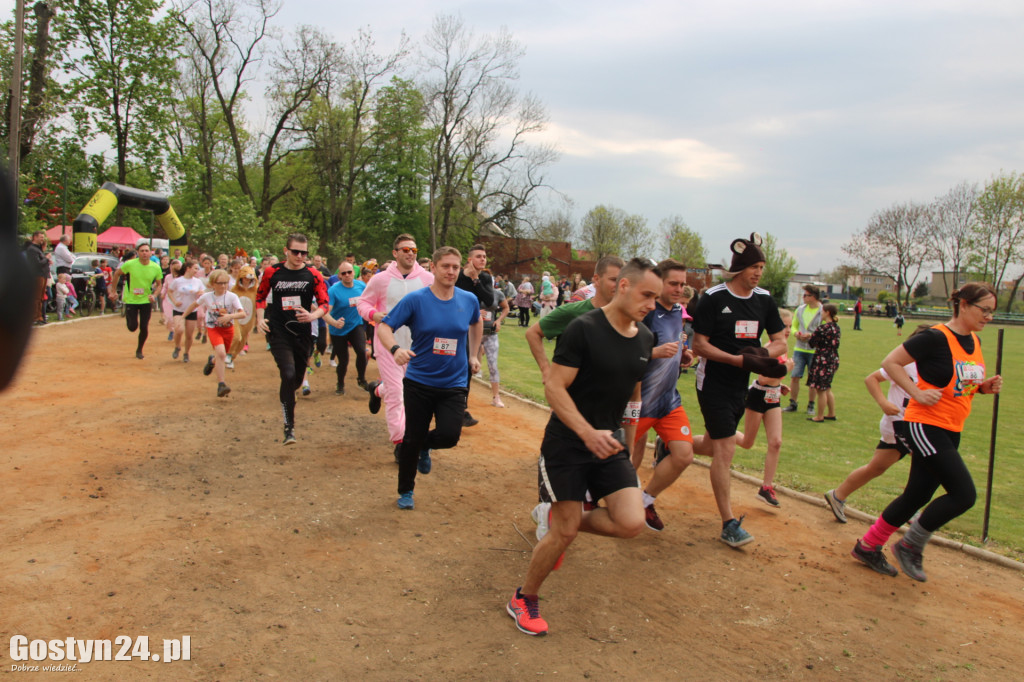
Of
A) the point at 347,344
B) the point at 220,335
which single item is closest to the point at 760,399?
Answer: the point at 347,344

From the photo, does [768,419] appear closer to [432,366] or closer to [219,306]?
[432,366]

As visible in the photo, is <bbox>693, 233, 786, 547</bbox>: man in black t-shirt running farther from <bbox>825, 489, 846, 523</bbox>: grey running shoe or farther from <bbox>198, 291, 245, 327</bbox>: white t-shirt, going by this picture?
<bbox>198, 291, 245, 327</bbox>: white t-shirt

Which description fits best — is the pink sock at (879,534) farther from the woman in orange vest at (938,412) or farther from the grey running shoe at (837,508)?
the grey running shoe at (837,508)

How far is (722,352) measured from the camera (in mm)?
5523

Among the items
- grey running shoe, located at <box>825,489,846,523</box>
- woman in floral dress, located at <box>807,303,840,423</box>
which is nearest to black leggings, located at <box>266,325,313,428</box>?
grey running shoe, located at <box>825,489,846,523</box>

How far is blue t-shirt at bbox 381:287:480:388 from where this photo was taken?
5.94 m

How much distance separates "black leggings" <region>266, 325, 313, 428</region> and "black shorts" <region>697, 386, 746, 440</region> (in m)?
4.71

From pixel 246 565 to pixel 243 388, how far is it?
7.10 m

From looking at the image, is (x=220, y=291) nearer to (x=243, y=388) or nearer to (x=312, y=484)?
(x=243, y=388)

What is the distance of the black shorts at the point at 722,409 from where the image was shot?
5555mm

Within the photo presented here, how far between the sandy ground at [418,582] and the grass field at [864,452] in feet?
2.73

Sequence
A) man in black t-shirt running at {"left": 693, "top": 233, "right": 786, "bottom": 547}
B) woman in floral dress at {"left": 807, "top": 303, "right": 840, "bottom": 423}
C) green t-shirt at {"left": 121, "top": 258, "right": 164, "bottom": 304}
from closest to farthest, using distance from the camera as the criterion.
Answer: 1. man in black t-shirt running at {"left": 693, "top": 233, "right": 786, "bottom": 547}
2. woman in floral dress at {"left": 807, "top": 303, "right": 840, "bottom": 423}
3. green t-shirt at {"left": 121, "top": 258, "right": 164, "bottom": 304}

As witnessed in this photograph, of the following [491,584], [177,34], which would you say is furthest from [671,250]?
[491,584]

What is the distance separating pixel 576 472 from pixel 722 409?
7.02ft
